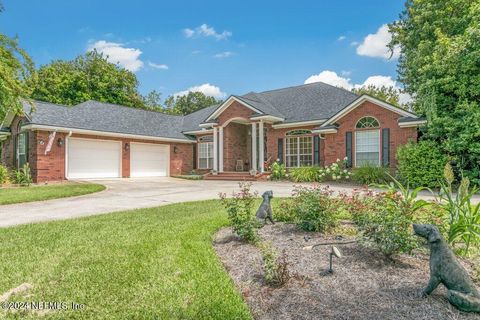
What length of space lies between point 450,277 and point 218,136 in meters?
19.2

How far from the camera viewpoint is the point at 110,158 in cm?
1966

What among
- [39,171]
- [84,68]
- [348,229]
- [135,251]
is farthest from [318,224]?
[84,68]

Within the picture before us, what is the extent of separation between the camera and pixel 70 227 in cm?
630

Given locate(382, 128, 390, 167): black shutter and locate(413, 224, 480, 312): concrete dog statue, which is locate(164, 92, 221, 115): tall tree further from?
locate(413, 224, 480, 312): concrete dog statue

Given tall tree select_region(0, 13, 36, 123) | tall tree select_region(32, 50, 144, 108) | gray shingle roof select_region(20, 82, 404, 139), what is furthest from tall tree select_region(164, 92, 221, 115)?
tall tree select_region(0, 13, 36, 123)

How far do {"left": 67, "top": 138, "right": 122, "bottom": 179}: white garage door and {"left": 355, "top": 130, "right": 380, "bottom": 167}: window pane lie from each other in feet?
46.1

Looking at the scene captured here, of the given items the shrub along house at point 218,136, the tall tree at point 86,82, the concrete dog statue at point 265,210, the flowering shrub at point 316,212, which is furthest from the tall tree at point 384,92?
the flowering shrub at point 316,212

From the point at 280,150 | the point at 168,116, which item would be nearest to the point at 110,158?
the point at 168,116

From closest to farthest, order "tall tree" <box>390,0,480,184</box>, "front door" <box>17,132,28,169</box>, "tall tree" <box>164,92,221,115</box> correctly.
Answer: "tall tree" <box>390,0,480,184</box>, "front door" <box>17,132,28,169</box>, "tall tree" <box>164,92,221,115</box>

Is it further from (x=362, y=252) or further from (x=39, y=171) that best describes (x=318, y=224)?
(x=39, y=171)

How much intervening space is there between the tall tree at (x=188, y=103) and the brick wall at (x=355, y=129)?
102 feet

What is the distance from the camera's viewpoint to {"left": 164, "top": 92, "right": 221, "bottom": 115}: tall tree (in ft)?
153

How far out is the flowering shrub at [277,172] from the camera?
18.6m

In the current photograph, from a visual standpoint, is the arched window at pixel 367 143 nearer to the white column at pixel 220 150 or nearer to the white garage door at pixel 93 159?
the white column at pixel 220 150
